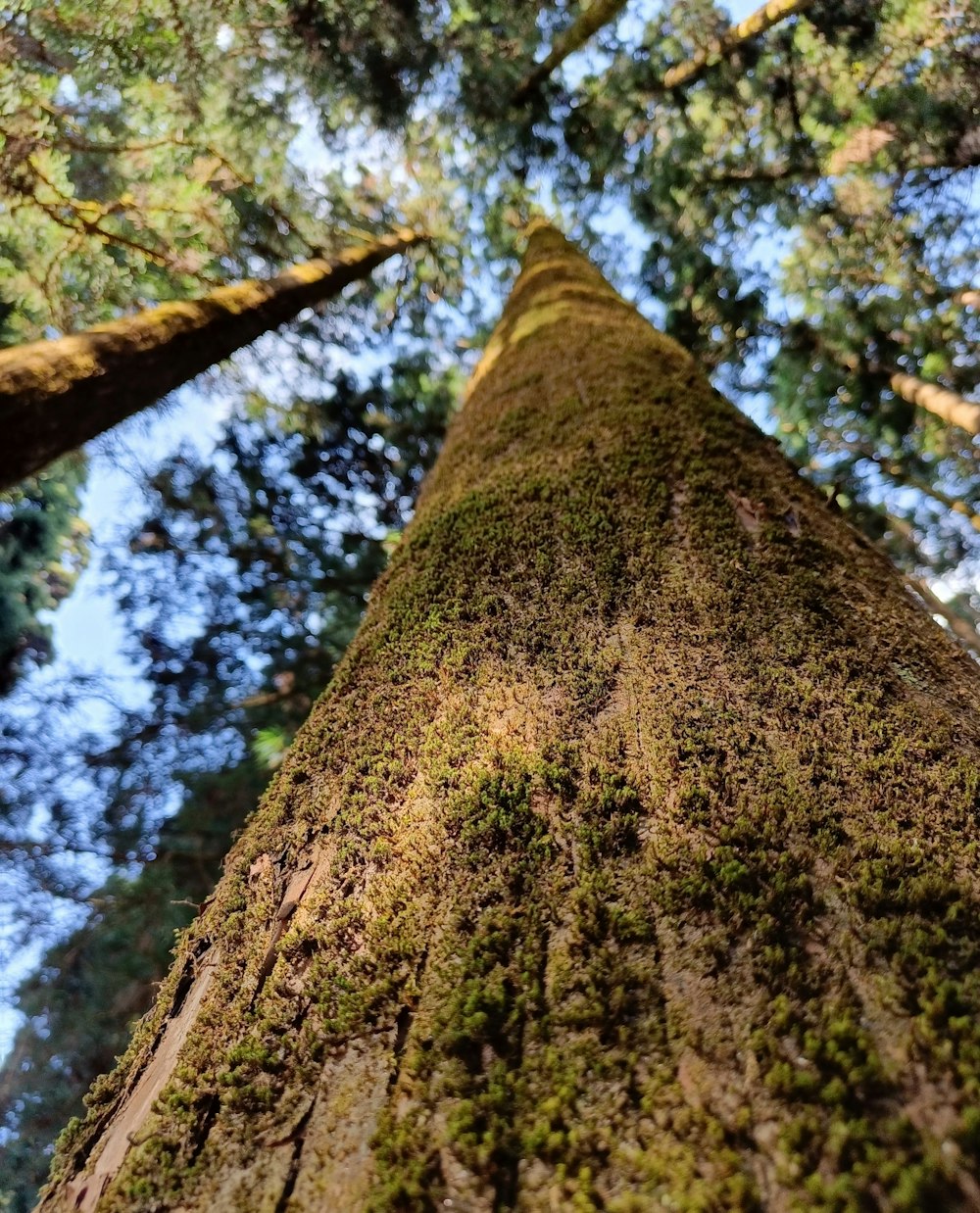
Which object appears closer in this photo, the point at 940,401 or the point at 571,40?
the point at 571,40

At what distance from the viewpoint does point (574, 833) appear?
1292 mm

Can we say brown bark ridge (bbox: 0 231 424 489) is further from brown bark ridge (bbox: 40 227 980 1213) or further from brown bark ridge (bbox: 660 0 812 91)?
brown bark ridge (bbox: 660 0 812 91)

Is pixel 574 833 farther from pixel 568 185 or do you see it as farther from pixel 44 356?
pixel 568 185

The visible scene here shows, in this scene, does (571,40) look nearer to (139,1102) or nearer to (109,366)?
(109,366)

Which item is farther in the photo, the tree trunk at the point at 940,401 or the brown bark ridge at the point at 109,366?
the tree trunk at the point at 940,401

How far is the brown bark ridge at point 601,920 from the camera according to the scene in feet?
2.85

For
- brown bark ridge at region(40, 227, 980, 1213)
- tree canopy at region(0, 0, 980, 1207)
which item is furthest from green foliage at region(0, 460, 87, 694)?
brown bark ridge at region(40, 227, 980, 1213)

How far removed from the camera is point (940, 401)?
8695mm

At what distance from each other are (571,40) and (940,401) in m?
6.68

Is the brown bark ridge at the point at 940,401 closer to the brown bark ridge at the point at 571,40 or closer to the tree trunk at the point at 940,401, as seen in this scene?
the tree trunk at the point at 940,401

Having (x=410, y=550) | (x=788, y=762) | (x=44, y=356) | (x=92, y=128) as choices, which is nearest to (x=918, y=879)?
(x=788, y=762)

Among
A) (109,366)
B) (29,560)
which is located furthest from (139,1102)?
(29,560)

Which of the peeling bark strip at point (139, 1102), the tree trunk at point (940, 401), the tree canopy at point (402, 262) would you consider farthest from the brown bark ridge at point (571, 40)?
the peeling bark strip at point (139, 1102)

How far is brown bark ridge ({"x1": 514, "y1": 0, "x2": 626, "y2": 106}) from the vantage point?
323 inches
